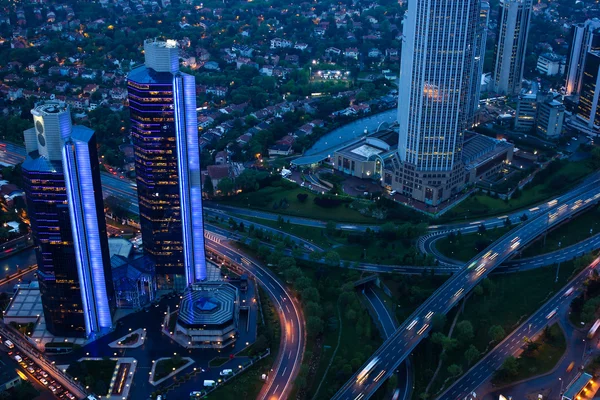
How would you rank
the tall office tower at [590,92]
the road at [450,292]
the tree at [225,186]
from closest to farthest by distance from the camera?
the road at [450,292] < the tree at [225,186] < the tall office tower at [590,92]

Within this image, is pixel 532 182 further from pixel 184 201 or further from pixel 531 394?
pixel 184 201

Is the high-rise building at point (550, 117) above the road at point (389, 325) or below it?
above

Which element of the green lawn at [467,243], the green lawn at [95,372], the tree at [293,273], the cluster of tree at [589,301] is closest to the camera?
the green lawn at [95,372]

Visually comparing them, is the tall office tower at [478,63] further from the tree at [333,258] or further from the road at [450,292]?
the tree at [333,258]

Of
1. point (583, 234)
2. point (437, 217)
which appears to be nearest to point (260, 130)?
point (437, 217)

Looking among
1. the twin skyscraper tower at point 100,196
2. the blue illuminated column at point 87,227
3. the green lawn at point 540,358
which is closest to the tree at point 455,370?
the green lawn at point 540,358

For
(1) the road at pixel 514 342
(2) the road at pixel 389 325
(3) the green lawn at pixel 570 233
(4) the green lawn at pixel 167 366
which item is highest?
(3) the green lawn at pixel 570 233
